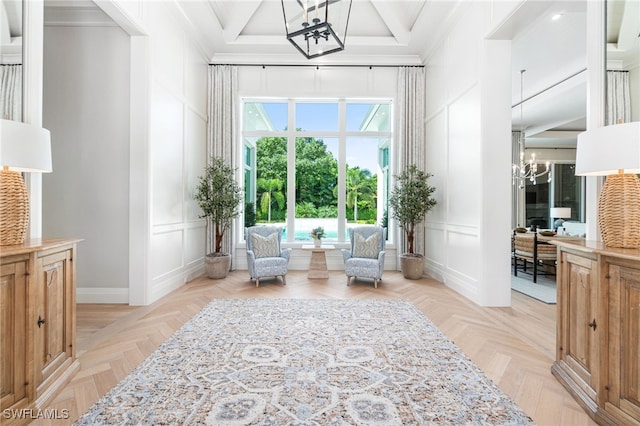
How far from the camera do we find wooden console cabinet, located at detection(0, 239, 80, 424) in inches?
67.7

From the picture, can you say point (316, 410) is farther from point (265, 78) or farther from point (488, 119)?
point (265, 78)

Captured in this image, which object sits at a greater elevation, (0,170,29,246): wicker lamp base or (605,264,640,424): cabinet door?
(0,170,29,246): wicker lamp base

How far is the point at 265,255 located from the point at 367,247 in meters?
1.72

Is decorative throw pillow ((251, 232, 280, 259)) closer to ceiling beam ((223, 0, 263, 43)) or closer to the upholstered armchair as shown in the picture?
the upholstered armchair

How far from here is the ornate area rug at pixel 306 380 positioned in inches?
70.8

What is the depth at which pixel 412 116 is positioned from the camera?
6.08 meters

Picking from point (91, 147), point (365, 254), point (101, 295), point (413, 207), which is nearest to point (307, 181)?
point (365, 254)

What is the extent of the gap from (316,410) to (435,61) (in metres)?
5.79

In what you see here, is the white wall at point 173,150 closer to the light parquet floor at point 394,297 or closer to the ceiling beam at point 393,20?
the light parquet floor at point 394,297

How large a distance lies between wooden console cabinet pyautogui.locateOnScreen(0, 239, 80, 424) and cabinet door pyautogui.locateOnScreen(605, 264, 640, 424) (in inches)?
130

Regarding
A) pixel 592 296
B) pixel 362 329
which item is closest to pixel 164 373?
pixel 362 329

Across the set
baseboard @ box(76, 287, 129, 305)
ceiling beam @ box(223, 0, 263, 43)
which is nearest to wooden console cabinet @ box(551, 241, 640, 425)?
baseboard @ box(76, 287, 129, 305)

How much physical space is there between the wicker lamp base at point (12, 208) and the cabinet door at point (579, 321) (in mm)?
3648

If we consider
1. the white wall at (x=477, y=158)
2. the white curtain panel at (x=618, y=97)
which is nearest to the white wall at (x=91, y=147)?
the white wall at (x=477, y=158)
